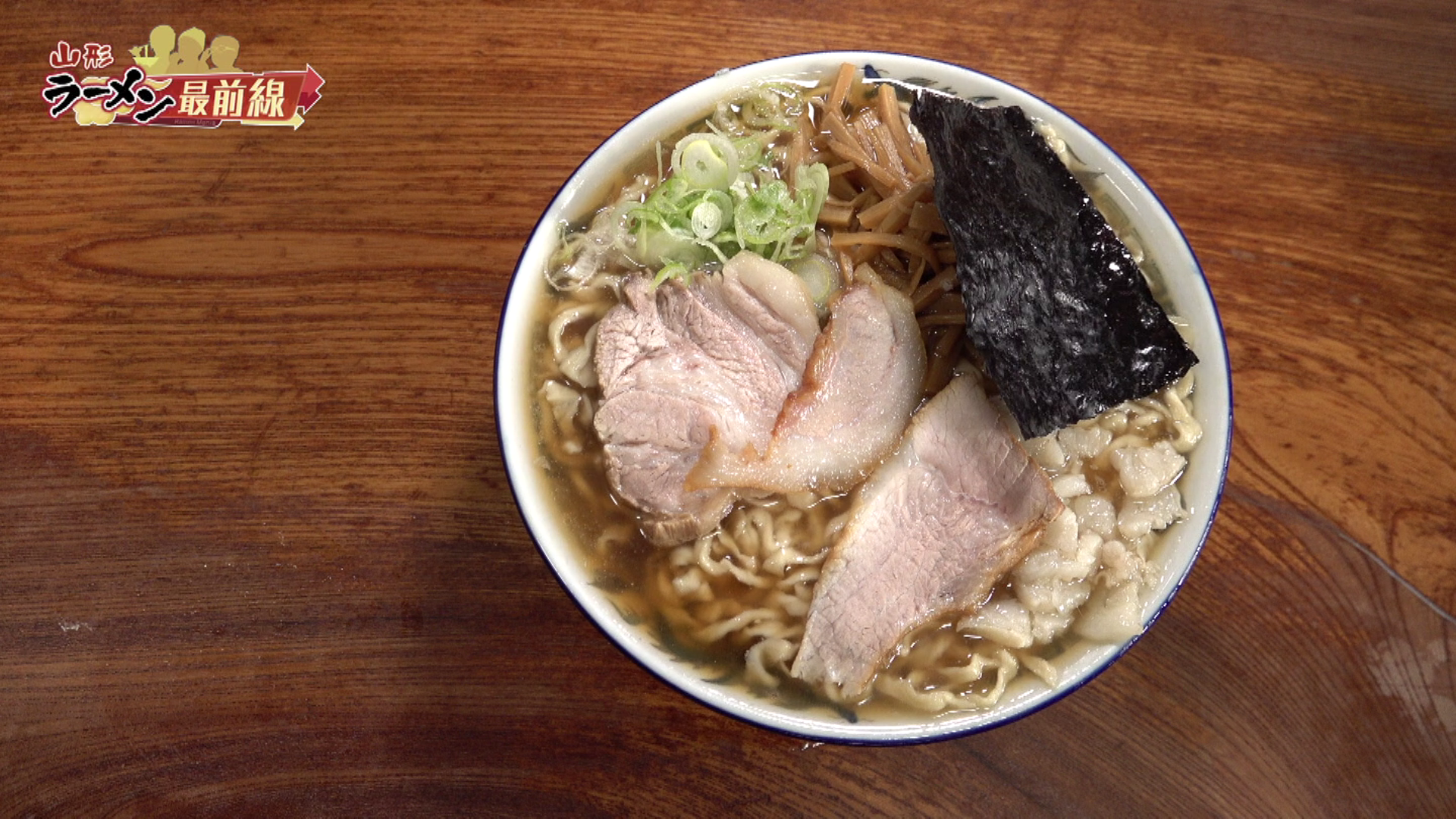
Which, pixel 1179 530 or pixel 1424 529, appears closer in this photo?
pixel 1179 530

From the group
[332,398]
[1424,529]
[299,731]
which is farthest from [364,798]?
[1424,529]

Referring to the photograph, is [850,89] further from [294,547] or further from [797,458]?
[294,547]

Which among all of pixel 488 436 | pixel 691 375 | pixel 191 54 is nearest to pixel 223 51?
pixel 191 54

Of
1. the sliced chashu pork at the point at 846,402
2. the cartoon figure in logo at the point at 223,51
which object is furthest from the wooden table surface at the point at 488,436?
the sliced chashu pork at the point at 846,402

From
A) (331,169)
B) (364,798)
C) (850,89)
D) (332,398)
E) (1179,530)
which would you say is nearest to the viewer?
(1179,530)

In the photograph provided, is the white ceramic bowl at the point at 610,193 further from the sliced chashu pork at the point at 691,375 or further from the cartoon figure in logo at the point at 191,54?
the cartoon figure in logo at the point at 191,54

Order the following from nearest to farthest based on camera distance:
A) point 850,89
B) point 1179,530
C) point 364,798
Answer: point 1179,530
point 850,89
point 364,798
